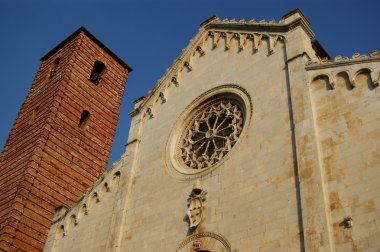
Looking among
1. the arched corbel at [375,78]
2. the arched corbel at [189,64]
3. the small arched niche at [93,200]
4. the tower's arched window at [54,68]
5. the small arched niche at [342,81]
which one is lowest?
the small arched niche at [93,200]

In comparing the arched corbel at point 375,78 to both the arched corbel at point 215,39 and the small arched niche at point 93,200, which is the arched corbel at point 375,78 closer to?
the arched corbel at point 215,39

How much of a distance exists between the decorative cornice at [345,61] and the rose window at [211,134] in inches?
104

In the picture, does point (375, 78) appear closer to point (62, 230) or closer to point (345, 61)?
point (345, 61)

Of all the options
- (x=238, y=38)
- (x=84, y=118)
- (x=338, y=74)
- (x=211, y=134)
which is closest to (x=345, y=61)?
(x=338, y=74)

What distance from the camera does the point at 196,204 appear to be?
13.7m

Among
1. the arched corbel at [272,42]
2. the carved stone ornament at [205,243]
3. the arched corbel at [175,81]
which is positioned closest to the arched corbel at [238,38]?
the arched corbel at [272,42]

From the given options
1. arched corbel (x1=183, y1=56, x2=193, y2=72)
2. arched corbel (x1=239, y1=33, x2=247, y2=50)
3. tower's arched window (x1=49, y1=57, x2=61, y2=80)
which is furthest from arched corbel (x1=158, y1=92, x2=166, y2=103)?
tower's arched window (x1=49, y1=57, x2=61, y2=80)

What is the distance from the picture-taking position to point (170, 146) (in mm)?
16391

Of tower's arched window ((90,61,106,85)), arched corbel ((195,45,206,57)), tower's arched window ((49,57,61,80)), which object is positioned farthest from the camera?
tower's arched window ((90,61,106,85))

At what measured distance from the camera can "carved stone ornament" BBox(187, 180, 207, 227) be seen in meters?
13.4

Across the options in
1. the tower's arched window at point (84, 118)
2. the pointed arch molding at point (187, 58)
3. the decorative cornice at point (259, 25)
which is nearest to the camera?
the decorative cornice at point (259, 25)

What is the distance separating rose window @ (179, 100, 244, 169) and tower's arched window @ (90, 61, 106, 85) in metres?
13.6

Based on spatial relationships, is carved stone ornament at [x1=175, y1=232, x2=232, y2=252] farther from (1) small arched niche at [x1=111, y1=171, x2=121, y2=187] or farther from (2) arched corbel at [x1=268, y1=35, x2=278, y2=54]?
(2) arched corbel at [x1=268, y1=35, x2=278, y2=54]

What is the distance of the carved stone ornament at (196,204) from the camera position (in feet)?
43.9
